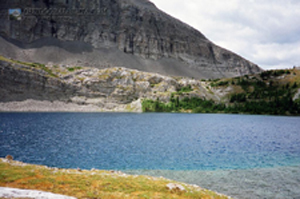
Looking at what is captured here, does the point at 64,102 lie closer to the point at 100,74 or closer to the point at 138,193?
the point at 100,74

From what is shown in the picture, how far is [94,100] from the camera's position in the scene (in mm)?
157125

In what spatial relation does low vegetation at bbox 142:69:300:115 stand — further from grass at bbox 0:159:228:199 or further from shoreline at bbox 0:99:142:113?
grass at bbox 0:159:228:199

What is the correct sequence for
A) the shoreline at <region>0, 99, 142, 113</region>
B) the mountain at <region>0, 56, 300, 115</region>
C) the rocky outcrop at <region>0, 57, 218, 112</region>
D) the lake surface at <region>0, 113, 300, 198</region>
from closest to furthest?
the lake surface at <region>0, 113, 300, 198</region> → the shoreline at <region>0, 99, 142, 113</region> → the rocky outcrop at <region>0, 57, 218, 112</region> → the mountain at <region>0, 56, 300, 115</region>

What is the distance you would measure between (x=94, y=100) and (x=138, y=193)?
151973mm

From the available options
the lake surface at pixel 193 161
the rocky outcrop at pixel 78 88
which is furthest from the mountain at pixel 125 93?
the lake surface at pixel 193 161

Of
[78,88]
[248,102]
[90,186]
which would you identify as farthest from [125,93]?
[90,186]

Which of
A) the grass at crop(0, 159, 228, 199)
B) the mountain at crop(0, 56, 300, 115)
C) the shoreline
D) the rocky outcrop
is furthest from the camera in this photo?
the mountain at crop(0, 56, 300, 115)

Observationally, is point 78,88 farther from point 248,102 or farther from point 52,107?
point 248,102

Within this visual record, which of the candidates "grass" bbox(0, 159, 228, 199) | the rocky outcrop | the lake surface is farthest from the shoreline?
"grass" bbox(0, 159, 228, 199)

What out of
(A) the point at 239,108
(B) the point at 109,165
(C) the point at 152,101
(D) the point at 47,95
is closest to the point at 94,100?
(D) the point at 47,95

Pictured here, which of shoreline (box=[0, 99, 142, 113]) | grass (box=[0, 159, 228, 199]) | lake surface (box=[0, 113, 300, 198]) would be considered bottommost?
shoreline (box=[0, 99, 142, 113])

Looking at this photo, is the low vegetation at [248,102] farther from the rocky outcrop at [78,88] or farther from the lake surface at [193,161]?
the lake surface at [193,161]

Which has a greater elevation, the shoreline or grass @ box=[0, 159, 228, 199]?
grass @ box=[0, 159, 228, 199]

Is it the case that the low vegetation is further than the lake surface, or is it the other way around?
the low vegetation
